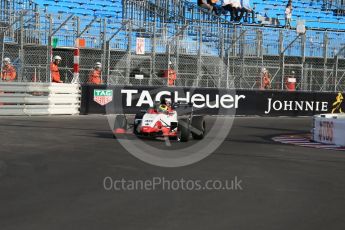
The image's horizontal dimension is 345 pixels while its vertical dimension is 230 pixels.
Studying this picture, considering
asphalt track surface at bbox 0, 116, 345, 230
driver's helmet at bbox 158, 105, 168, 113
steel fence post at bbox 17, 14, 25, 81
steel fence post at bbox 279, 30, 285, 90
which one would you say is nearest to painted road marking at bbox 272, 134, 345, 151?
asphalt track surface at bbox 0, 116, 345, 230

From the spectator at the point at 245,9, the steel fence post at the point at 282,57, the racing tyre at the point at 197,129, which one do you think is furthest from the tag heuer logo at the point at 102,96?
the spectator at the point at 245,9

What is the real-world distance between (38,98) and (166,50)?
5.12 m

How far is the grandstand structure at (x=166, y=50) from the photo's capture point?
20.0m

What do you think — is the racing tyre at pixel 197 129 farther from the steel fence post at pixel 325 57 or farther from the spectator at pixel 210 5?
the spectator at pixel 210 5

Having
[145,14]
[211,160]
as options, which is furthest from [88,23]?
[211,160]

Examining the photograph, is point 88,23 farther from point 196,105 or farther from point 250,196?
point 250,196

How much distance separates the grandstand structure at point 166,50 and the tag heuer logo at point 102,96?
16.5 inches

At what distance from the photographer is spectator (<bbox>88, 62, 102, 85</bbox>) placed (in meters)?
20.6

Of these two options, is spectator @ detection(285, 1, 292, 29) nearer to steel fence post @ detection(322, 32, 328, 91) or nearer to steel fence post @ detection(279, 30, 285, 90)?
steel fence post @ detection(322, 32, 328, 91)

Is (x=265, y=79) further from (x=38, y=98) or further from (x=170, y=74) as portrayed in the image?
(x=38, y=98)

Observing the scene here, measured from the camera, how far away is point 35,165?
27.6ft

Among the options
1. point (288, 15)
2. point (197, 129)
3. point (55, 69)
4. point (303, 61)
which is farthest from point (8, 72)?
point (288, 15)

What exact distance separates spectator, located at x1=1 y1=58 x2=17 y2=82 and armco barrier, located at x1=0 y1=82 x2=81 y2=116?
2.38ft

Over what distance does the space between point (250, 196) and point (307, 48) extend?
18.9 metres
